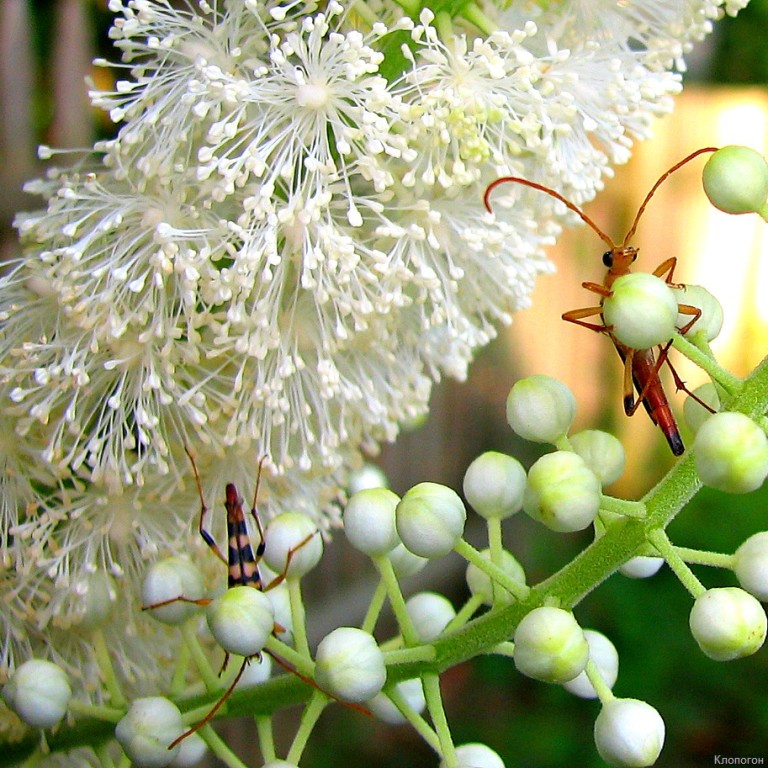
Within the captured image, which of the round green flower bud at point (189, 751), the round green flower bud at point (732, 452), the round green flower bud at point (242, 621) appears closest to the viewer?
the round green flower bud at point (732, 452)

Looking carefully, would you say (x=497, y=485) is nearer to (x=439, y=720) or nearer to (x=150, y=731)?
(x=439, y=720)

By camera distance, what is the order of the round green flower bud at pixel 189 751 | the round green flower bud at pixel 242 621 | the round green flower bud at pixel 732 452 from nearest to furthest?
the round green flower bud at pixel 732 452 → the round green flower bud at pixel 242 621 → the round green flower bud at pixel 189 751

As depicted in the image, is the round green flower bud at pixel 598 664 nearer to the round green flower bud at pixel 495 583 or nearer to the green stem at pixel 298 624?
the round green flower bud at pixel 495 583

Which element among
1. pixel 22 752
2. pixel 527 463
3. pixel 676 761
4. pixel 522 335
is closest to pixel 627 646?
pixel 676 761

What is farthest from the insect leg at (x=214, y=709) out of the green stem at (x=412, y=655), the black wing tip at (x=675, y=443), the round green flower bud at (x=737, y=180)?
the round green flower bud at (x=737, y=180)

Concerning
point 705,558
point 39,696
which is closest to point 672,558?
point 705,558
